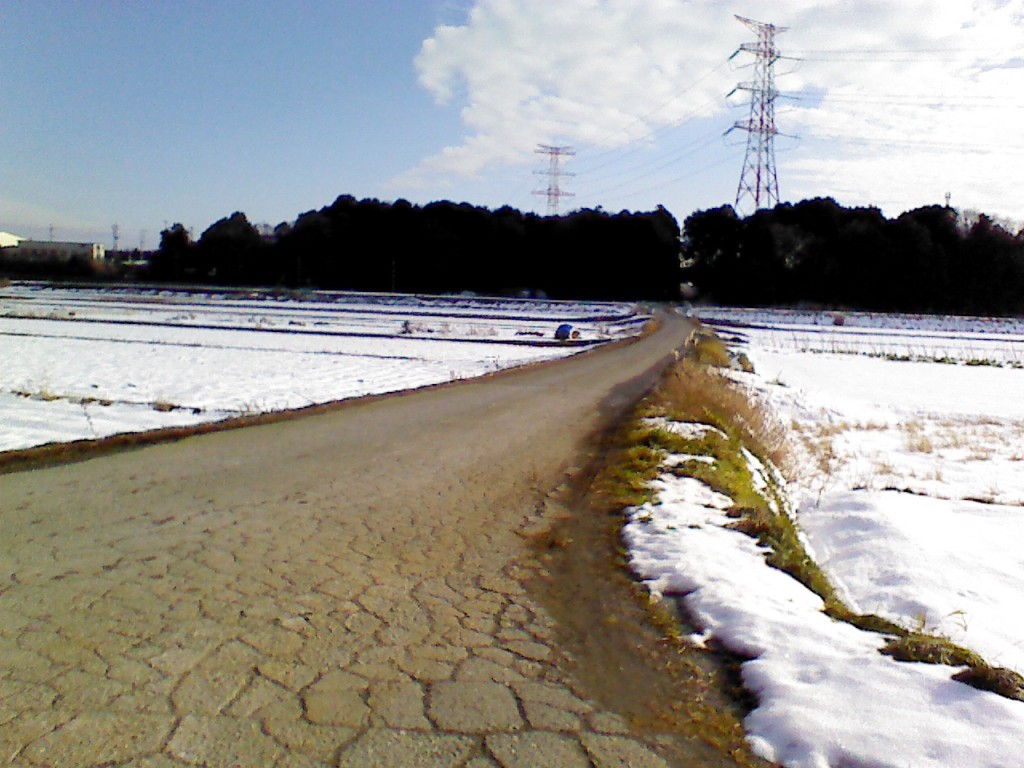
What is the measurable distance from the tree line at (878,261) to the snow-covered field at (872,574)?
188ft

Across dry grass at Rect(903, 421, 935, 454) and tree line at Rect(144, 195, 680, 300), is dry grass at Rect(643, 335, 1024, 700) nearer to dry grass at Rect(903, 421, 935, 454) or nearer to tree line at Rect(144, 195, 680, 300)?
dry grass at Rect(903, 421, 935, 454)

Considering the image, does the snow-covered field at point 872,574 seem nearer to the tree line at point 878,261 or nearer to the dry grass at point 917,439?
the dry grass at point 917,439

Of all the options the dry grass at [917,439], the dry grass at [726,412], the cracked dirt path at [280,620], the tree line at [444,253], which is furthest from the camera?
the tree line at [444,253]

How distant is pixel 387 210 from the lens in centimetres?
8800

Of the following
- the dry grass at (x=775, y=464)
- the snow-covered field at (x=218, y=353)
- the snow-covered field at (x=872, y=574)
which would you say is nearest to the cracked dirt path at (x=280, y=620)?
the snow-covered field at (x=872, y=574)

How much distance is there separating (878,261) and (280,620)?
76.4m

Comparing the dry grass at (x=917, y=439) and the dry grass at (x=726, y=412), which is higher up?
the dry grass at (x=726, y=412)

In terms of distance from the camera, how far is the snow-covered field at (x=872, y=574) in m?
3.58

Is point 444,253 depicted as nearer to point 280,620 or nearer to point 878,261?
point 878,261

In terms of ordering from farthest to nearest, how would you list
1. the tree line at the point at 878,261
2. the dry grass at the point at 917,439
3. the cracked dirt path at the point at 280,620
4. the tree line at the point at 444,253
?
the tree line at the point at 444,253 → the tree line at the point at 878,261 → the dry grass at the point at 917,439 → the cracked dirt path at the point at 280,620

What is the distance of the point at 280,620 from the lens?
4598 mm

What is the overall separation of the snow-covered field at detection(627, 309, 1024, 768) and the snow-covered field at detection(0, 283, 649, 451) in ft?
25.1

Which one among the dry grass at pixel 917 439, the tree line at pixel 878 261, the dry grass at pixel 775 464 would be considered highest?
the tree line at pixel 878 261

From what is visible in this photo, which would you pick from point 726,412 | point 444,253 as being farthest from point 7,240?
point 726,412
